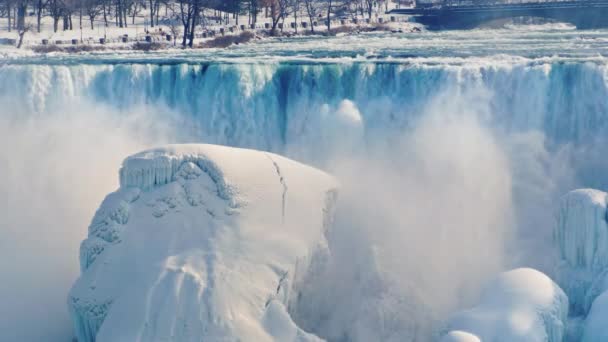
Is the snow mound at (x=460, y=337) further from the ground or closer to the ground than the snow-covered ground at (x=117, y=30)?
closer to the ground

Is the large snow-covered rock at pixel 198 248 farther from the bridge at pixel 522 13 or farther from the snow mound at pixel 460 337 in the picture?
the bridge at pixel 522 13

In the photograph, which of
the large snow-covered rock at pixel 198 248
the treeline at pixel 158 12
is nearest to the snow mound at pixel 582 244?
the large snow-covered rock at pixel 198 248

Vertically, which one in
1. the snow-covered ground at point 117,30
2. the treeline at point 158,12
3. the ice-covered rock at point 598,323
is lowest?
the ice-covered rock at point 598,323

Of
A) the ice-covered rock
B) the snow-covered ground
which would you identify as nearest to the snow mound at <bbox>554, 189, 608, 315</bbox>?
the ice-covered rock

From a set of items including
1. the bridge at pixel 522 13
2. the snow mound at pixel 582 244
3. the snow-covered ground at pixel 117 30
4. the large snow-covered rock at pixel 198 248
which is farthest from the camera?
the bridge at pixel 522 13

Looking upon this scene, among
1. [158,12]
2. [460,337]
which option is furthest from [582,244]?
[158,12]

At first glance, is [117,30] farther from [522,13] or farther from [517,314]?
[517,314]
